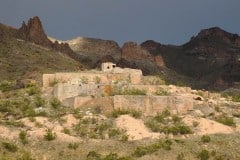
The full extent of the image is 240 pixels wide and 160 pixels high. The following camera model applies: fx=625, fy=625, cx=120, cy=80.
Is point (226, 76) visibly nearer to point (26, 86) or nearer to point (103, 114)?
point (26, 86)

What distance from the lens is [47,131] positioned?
105ft

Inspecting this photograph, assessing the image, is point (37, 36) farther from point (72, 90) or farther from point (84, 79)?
point (72, 90)

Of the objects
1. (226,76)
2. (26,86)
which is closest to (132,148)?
(26,86)

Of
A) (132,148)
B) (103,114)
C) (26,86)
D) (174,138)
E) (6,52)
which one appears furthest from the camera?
(6,52)

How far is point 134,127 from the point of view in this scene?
33656mm

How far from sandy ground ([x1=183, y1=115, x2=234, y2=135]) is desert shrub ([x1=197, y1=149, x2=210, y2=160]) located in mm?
4546

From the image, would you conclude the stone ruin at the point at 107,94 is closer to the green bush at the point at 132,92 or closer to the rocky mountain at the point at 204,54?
the green bush at the point at 132,92

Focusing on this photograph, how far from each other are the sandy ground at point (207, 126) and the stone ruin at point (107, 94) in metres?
1.74

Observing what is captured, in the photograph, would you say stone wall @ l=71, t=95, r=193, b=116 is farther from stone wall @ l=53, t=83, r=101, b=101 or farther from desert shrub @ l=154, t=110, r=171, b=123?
stone wall @ l=53, t=83, r=101, b=101

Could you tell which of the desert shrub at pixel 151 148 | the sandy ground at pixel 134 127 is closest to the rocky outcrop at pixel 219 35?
the sandy ground at pixel 134 127

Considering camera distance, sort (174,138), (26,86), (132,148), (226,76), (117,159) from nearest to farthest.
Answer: (117,159)
(132,148)
(174,138)
(26,86)
(226,76)

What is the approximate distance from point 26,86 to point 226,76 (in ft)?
292

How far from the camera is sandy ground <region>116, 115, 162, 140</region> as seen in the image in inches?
1287

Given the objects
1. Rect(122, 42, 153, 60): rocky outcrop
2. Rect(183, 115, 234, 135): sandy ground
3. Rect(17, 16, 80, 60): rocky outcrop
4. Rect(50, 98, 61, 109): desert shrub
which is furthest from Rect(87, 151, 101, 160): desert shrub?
Rect(122, 42, 153, 60): rocky outcrop
